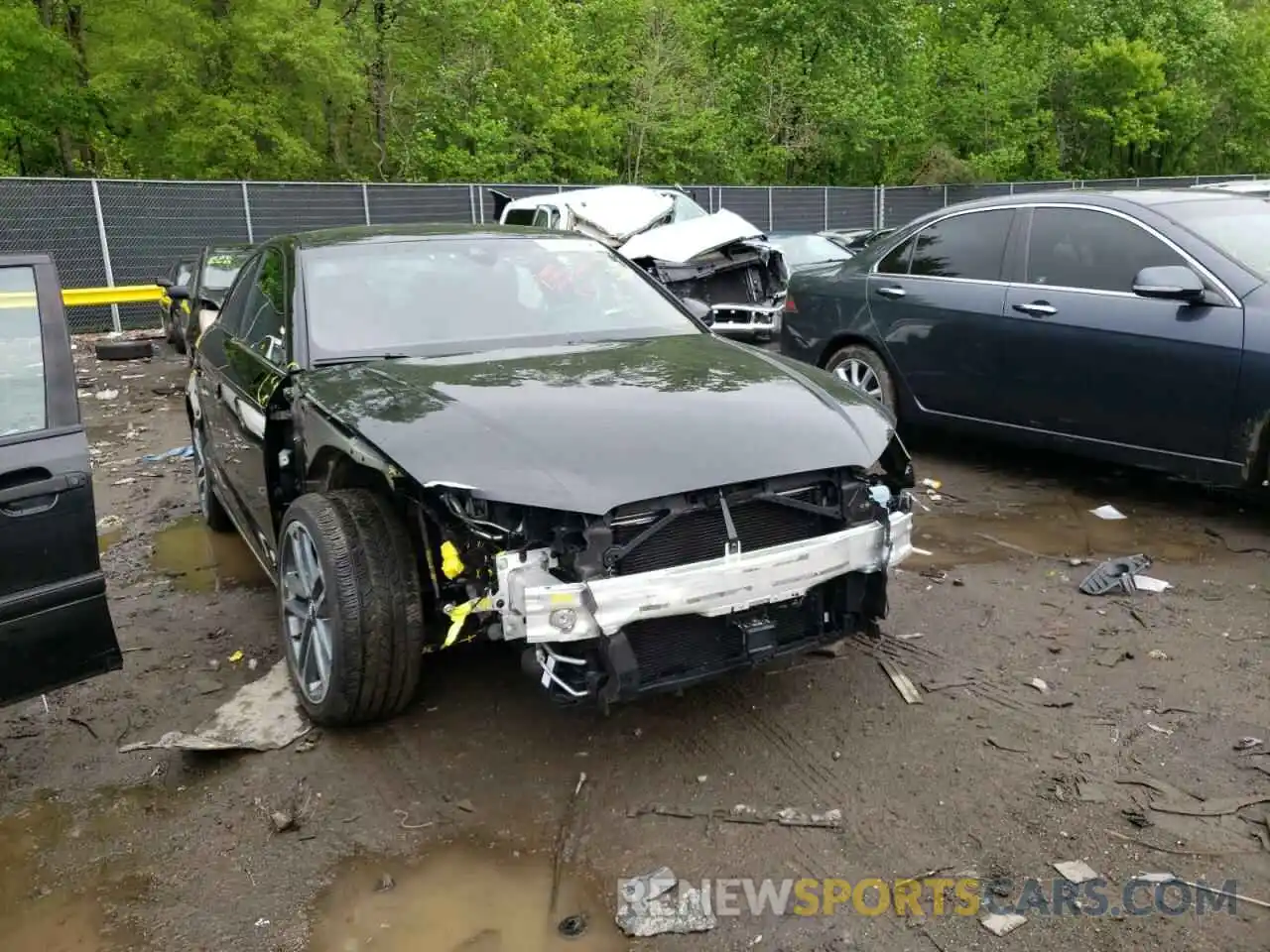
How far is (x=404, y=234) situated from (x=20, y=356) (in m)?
1.93

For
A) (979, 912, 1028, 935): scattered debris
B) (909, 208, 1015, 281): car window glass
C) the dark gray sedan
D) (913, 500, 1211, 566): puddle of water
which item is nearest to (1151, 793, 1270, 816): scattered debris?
(979, 912, 1028, 935): scattered debris

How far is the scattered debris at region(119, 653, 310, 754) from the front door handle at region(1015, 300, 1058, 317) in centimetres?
439

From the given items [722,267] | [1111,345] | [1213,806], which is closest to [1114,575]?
[1111,345]

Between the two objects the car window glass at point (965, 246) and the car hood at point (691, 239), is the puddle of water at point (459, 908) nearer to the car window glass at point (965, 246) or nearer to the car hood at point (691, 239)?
the car window glass at point (965, 246)

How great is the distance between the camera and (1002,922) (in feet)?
8.29

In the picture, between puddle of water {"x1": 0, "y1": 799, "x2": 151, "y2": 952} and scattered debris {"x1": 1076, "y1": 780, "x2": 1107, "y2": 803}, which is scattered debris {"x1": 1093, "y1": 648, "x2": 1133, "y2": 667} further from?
puddle of water {"x1": 0, "y1": 799, "x2": 151, "y2": 952}

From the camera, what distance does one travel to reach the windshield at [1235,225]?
513 cm

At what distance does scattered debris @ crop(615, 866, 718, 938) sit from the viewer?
2574 mm

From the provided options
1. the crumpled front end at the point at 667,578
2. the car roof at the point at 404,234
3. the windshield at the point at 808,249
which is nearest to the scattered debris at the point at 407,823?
the crumpled front end at the point at 667,578

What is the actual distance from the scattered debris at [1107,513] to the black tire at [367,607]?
156 inches

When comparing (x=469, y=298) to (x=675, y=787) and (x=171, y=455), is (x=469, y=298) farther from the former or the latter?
(x=171, y=455)

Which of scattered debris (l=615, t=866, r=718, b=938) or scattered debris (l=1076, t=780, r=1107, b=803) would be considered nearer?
scattered debris (l=615, t=866, r=718, b=938)

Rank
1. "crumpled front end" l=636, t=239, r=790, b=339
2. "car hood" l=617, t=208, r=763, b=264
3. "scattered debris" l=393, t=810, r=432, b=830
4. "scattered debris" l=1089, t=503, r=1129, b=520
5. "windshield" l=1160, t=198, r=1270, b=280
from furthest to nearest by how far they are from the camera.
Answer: "crumpled front end" l=636, t=239, r=790, b=339
"car hood" l=617, t=208, r=763, b=264
"scattered debris" l=1089, t=503, r=1129, b=520
"windshield" l=1160, t=198, r=1270, b=280
"scattered debris" l=393, t=810, r=432, b=830

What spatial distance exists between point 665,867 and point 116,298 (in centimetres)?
1668
